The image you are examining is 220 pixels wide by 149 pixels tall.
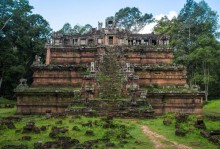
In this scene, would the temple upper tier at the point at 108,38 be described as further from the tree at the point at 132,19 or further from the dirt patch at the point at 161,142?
the tree at the point at 132,19

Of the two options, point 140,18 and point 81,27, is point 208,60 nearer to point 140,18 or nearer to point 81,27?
point 140,18

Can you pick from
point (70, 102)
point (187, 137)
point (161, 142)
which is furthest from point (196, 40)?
point (161, 142)

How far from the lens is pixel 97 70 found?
3002cm

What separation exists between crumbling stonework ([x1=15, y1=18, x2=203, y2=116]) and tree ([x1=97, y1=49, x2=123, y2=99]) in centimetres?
48

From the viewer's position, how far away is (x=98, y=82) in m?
28.0

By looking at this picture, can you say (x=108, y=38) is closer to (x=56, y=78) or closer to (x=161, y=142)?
(x=56, y=78)

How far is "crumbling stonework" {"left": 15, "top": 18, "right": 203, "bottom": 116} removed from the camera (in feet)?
92.6

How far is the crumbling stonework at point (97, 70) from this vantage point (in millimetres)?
28219

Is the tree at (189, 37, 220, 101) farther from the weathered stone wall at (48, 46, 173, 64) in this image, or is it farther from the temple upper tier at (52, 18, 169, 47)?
the weathered stone wall at (48, 46, 173, 64)

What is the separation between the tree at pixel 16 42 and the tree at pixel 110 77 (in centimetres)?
1595

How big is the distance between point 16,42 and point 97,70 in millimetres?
20614

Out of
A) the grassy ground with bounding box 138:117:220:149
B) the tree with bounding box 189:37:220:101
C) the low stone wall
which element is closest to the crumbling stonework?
the low stone wall

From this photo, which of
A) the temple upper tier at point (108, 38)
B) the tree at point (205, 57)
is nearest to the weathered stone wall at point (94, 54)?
the temple upper tier at point (108, 38)

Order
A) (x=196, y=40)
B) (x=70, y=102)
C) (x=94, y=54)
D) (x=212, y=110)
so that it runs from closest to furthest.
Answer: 1. (x=70, y=102)
2. (x=94, y=54)
3. (x=212, y=110)
4. (x=196, y=40)
